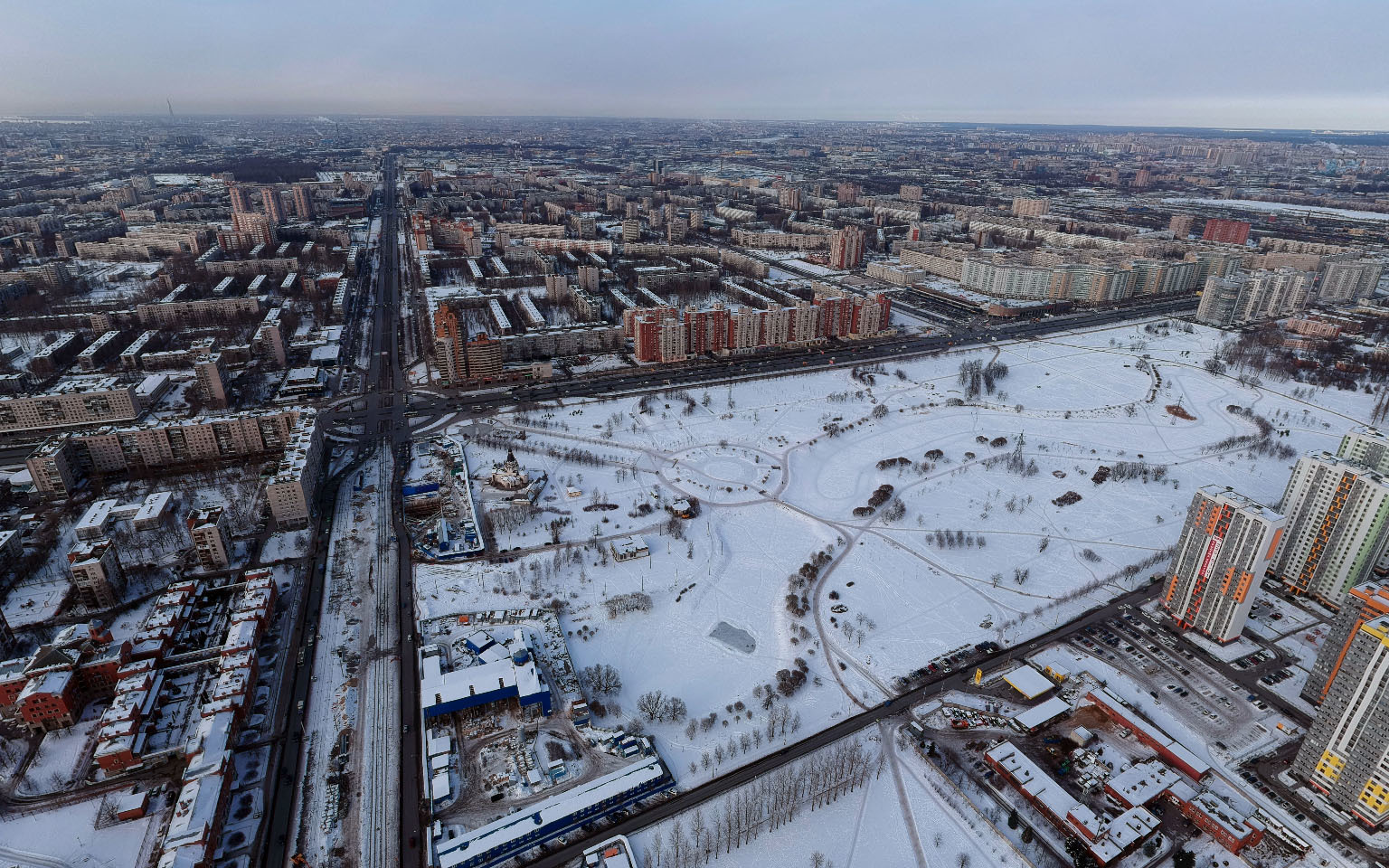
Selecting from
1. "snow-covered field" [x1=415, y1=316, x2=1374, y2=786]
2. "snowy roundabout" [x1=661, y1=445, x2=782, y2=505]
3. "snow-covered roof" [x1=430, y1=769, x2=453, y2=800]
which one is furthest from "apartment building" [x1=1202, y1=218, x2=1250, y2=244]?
"snow-covered roof" [x1=430, y1=769, x2=453, y2=800]

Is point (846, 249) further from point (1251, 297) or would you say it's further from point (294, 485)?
point (294, 485)

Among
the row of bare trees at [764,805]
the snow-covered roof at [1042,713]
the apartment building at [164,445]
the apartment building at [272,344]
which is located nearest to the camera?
the row of bare trees at [764,805]

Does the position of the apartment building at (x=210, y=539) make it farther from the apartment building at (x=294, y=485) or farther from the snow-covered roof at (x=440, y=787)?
the snow-covered roof at (x=440, y=787)

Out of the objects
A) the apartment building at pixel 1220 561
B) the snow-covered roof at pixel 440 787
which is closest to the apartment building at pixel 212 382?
the snow-covered roof at pixel 440 787

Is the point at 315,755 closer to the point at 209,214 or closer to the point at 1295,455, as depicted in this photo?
the point at 1295,455

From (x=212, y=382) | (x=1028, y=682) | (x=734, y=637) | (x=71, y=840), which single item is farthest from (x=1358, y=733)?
(x=212, y=382)

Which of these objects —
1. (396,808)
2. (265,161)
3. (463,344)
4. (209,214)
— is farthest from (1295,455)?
(265,161)
